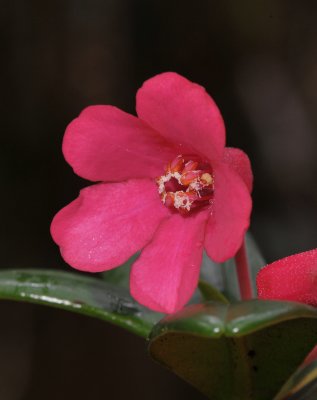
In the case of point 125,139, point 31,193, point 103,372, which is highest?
point 125,139

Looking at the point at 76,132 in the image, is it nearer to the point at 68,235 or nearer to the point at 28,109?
the point at 68,235

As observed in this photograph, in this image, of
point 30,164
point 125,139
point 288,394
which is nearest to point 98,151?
point 125,139

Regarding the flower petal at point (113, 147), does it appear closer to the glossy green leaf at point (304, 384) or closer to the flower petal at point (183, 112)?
the flower petal at point (183, 112)

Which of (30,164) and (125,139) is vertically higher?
(125,139)

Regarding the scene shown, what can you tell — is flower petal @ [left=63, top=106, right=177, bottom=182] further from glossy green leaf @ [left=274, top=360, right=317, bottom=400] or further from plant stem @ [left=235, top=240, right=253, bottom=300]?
glossy green leaf @ [left=274, top=360, right=317, bottom=400]

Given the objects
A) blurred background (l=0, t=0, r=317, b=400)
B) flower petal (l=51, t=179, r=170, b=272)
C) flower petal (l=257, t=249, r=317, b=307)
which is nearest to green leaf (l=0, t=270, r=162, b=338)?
flower petal (l=51, t=179, r=170, b=272)

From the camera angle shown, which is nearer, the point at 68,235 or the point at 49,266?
the point at 68,235
